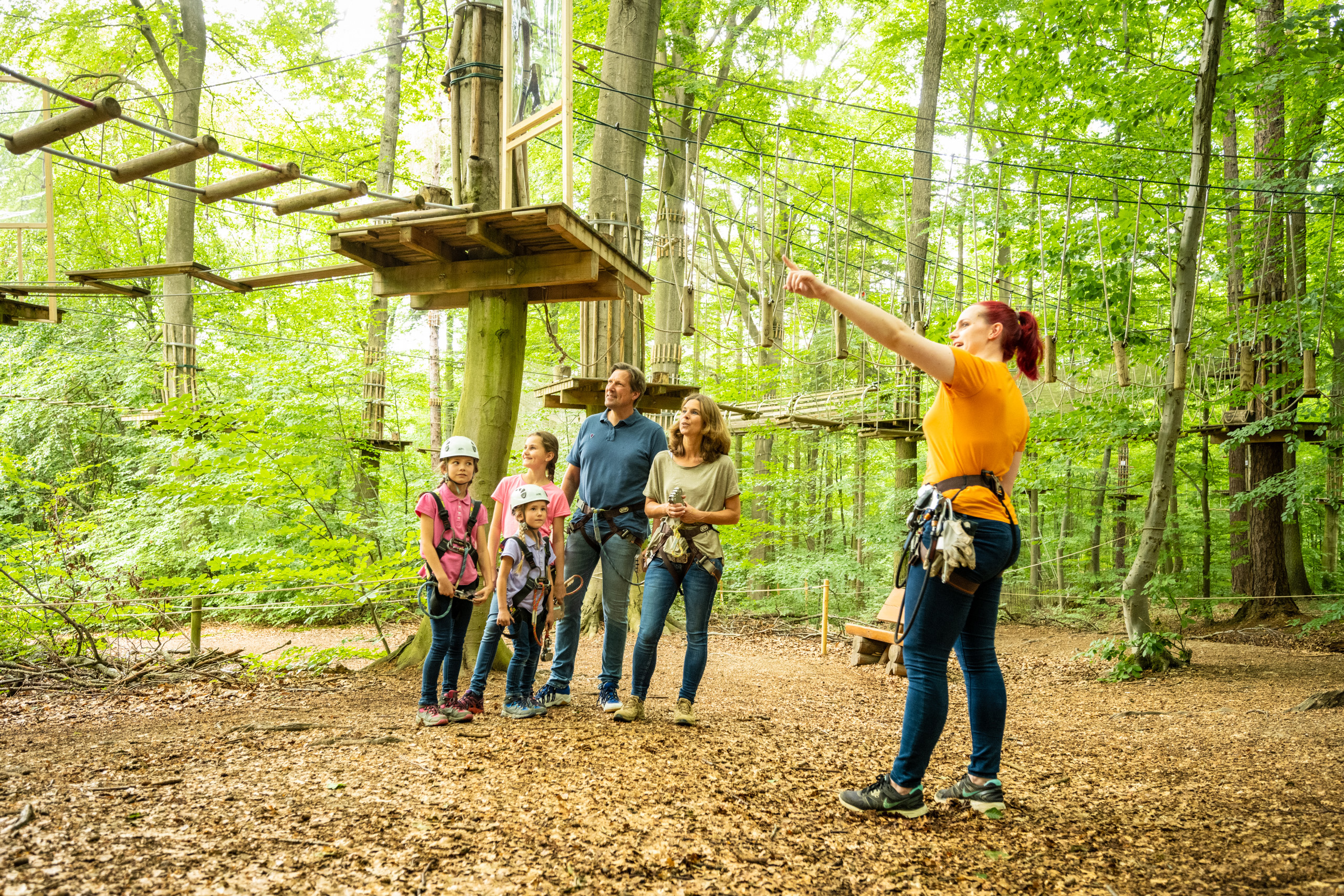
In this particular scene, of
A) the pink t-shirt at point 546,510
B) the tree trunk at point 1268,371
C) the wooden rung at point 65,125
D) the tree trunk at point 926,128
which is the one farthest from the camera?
the tree trunk at point 926,128

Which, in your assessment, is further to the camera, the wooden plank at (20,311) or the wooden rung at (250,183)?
the wooden plank at (20,311)

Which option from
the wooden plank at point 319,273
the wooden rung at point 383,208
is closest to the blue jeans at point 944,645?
the wooden rung at point 383,208

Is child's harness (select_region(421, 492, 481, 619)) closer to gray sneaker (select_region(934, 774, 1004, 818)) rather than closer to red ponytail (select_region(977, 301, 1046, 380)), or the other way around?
gray sneaker (select_region(934, 774, 1004, 818))

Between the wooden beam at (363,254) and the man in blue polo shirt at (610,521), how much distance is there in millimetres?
1851

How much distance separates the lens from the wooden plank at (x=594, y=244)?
4.17 metres

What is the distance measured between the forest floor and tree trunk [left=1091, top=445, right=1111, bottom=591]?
462 inches

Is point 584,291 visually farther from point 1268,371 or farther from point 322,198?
point 1268,371

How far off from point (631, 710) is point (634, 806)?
115cm

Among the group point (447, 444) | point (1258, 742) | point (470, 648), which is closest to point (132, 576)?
point (470, 648)

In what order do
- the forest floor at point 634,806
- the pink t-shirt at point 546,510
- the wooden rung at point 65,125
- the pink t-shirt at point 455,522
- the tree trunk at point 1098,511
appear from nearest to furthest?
the forest floor at point 634,806, the wooden rung at point 65,125, the pink t-shirt at point 455,522, the pink t-shirt at point 546,510, the tree trunk at point 1098,511

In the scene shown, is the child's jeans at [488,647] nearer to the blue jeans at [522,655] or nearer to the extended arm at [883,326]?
the blue jeans at [522,655]

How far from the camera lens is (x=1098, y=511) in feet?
52.5

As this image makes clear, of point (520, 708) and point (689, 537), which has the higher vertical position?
point (689, 537)

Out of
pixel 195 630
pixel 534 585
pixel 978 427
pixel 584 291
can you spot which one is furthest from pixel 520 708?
pixel 195 630
